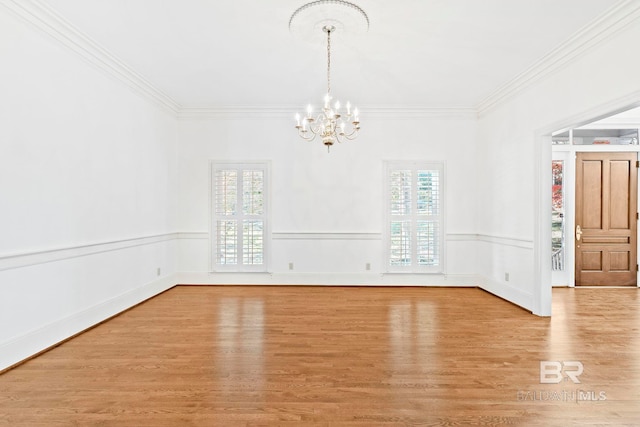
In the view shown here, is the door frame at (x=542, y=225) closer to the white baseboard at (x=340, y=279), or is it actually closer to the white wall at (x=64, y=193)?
the white baseboard at (x=340, y=279)

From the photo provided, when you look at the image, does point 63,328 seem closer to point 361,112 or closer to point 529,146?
point 361,112

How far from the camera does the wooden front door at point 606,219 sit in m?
5.76

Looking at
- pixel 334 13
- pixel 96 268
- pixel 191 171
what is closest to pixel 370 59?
pixel 334 13

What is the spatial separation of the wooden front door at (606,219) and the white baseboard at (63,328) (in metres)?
7.33

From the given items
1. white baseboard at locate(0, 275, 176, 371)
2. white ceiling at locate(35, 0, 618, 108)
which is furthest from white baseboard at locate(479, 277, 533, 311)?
white baseboard at locate(0, 275, 176, 371)

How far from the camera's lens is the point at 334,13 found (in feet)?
9.82

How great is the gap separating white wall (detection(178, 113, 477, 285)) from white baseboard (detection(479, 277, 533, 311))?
37cm

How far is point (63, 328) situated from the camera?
3.29 metres

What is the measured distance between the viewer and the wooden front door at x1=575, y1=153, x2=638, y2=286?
576 centimetres

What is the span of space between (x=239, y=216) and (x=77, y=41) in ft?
10.6

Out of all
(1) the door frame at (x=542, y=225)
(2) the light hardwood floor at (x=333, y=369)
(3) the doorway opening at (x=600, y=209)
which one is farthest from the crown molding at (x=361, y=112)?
(2) the light hardwood floor at (x=333, y=369)

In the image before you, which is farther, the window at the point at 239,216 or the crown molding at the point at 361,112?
the window at the point at 239,216

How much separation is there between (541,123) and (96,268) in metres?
5.75

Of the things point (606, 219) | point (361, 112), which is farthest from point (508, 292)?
point (361, 112)
